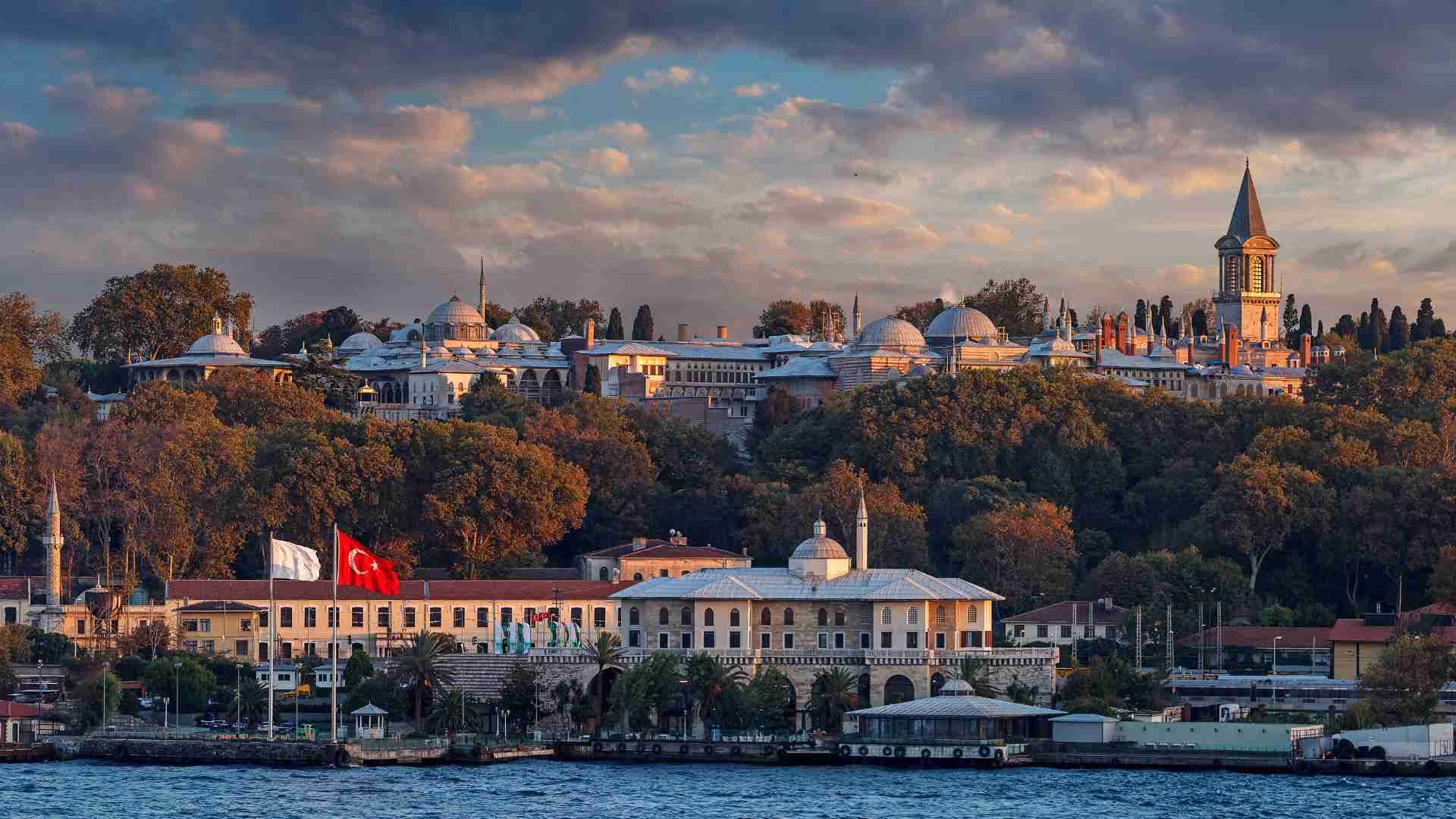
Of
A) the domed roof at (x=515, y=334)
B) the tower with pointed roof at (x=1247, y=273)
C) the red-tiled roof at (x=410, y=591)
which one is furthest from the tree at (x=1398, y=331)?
the red-tiled roof at (x=410, y=591)

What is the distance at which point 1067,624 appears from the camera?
87438 mm

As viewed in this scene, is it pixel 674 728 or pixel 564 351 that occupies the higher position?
pixel 564 351

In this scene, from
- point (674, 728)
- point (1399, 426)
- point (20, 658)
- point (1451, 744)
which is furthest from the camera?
point (1399, 426)

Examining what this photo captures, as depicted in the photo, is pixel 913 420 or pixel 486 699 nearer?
pixel 486 699

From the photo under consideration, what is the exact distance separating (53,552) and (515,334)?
58.9 metres

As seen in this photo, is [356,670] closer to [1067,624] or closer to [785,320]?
[1067,624]

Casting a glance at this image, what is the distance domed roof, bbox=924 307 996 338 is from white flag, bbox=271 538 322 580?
68950 millimetres

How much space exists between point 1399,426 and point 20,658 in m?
46.0

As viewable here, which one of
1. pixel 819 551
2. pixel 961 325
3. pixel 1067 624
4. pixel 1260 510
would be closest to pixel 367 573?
pixel 819 551

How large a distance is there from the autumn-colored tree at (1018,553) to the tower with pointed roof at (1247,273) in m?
68.9

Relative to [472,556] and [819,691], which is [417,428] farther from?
[819,691]

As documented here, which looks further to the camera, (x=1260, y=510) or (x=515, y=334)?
(x=515, y=334)

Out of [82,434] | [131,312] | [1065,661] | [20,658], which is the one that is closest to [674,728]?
[1065,661]

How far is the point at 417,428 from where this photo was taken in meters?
98.9
